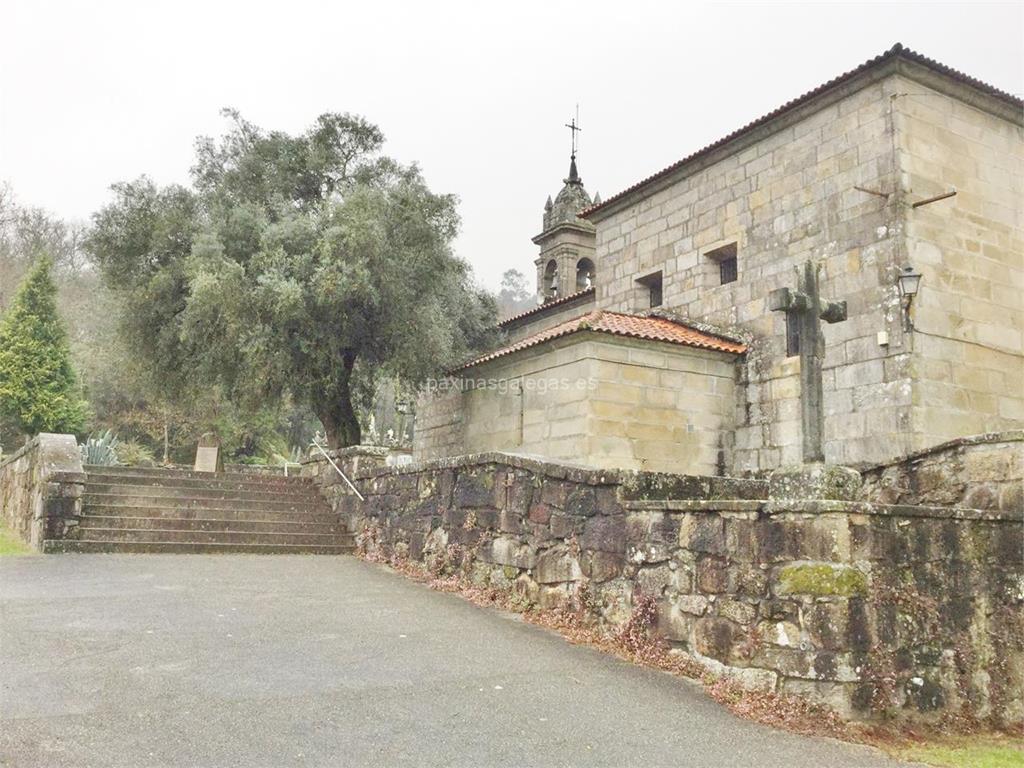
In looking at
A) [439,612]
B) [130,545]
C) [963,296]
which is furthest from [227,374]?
[963,296]

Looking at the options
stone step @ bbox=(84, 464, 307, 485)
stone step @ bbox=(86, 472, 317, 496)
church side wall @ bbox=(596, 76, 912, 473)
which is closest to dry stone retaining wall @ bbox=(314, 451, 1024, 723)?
church side wall @ bbox=(596, 76, 912, 473)

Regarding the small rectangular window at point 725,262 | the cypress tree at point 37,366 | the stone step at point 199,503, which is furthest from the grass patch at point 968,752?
the cypress tree at point 37,366

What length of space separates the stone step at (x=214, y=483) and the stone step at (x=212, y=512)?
0.74 meters

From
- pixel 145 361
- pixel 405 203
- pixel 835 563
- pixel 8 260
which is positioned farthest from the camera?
pixel 8 260

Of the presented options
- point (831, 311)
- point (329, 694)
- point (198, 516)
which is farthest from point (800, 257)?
point (329, 694)

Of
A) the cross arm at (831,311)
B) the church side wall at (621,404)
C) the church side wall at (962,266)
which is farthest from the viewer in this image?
the church side wall at (621,404)

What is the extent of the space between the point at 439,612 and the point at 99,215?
46.1ft

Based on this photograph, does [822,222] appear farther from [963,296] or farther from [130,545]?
[130,545]

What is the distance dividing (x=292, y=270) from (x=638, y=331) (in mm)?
6858

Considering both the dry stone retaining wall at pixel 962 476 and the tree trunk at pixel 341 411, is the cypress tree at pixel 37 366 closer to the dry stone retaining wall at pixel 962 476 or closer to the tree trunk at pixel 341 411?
the tree trunk at pixel 341 411

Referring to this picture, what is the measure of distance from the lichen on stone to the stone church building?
639 cm

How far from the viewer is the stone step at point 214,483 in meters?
12.3

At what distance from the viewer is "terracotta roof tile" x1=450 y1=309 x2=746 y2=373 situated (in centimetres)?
1292

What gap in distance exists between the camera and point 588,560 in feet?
A: 21.8
